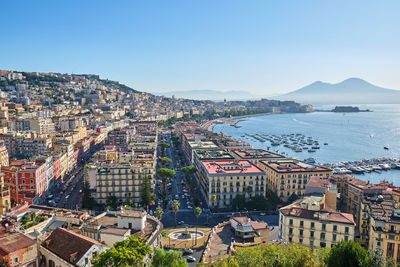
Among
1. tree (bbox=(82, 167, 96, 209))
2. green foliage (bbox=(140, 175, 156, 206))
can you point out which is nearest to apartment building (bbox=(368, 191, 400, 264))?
green foliage (bbox=(140, 175, 156, 206))

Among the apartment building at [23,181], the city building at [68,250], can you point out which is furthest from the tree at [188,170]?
the city building at [68,250]

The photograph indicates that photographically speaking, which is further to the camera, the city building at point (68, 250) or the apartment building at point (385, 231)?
the apartment building at point (385, 231)

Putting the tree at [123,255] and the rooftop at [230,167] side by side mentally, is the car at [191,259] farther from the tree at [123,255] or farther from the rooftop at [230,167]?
the rooftop at [230,167]

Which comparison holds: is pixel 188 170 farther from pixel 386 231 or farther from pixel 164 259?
pixel 164 259

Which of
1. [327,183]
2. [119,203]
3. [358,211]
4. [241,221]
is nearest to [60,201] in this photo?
[119,203]

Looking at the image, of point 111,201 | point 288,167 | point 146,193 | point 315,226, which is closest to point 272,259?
point 315,226

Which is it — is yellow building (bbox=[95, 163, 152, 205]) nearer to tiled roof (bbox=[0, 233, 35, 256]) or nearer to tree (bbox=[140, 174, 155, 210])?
tree (bbox=[140, 174, 155, 210])
